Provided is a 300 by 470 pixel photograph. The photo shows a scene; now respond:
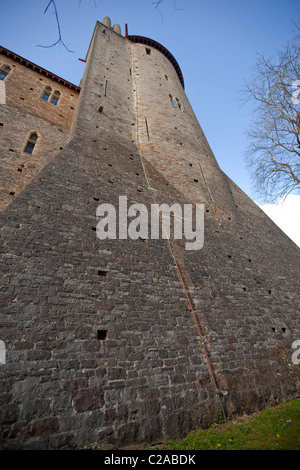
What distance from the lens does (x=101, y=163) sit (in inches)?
294

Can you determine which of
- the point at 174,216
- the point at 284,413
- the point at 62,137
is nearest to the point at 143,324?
the point at 284,413

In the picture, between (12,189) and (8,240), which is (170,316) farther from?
(12,189)

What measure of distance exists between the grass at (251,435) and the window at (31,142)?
8.63 meters

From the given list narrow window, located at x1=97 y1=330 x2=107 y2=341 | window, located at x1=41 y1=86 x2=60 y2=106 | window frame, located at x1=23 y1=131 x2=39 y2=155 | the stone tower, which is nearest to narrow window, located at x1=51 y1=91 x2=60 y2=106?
window, located at x1=41 y1=86 x2=60 y2=106

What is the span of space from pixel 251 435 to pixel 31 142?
9836 millimetres

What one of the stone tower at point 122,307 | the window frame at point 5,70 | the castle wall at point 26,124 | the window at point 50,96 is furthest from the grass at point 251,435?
the window frame at point 5,70

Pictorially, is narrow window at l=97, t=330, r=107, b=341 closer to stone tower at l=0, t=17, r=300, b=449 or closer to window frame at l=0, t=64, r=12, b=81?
stone tower at l=0, t=17, r=300, b=449

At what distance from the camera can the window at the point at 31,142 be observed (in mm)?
7402

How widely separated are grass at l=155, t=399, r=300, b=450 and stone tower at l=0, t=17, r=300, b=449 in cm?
19

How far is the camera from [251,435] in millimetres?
3543

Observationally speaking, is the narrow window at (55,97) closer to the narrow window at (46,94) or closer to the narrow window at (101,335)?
the narrow window at (46,94)

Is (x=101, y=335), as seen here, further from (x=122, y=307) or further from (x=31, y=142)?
(x=31, y=142)

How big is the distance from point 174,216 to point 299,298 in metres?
5.94

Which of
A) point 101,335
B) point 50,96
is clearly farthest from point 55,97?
point 101,335
